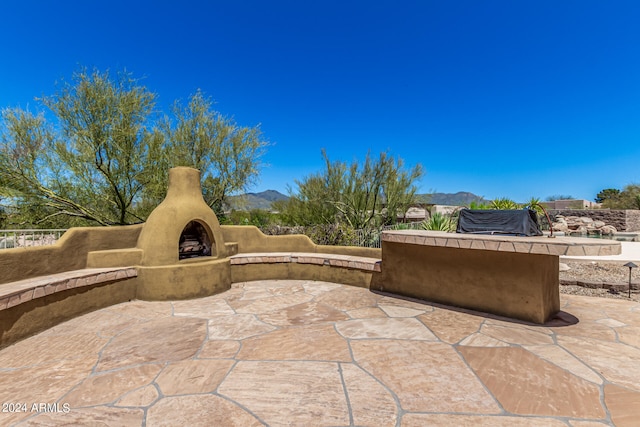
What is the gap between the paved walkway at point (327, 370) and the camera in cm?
221

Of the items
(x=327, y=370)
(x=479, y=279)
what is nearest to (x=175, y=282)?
(x=327, y=370)

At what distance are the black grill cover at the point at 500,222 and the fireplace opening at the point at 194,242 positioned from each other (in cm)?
555

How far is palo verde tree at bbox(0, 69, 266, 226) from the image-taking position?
30.1 feet

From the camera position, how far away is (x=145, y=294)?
5.33 m

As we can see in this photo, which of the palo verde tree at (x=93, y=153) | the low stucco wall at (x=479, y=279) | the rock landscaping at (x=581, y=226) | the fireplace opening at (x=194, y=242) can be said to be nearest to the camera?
the low stucco wall at (x=479, y=279)

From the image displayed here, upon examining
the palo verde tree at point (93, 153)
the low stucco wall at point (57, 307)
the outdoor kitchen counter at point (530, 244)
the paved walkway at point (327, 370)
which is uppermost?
the palo verde tree at point (93, 153)

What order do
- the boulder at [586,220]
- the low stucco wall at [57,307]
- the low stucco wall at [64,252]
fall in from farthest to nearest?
the boulder at [586,220]
the low stucco wall at [64,252]
the low stucco wall at [57,307]

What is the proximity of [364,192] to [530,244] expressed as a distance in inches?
399

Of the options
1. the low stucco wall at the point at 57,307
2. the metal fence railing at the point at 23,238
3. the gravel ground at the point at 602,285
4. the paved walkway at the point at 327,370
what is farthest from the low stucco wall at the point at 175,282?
the gravel ground at the point at 602,285

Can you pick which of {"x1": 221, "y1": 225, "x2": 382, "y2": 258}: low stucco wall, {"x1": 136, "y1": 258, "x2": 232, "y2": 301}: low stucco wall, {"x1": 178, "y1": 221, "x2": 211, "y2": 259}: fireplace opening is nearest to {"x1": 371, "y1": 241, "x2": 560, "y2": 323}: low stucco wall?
{"x1": 221, "y1": 225, "x2": 382, "y2": 258}: low stucco wall

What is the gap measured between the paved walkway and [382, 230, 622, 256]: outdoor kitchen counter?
1.12 meters

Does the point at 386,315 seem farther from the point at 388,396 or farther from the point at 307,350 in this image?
the point at 388,396

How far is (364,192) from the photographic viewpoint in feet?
44.7

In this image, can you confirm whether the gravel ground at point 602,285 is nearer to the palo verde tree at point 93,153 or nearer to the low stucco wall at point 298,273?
the low stucco wall at point 298,273
